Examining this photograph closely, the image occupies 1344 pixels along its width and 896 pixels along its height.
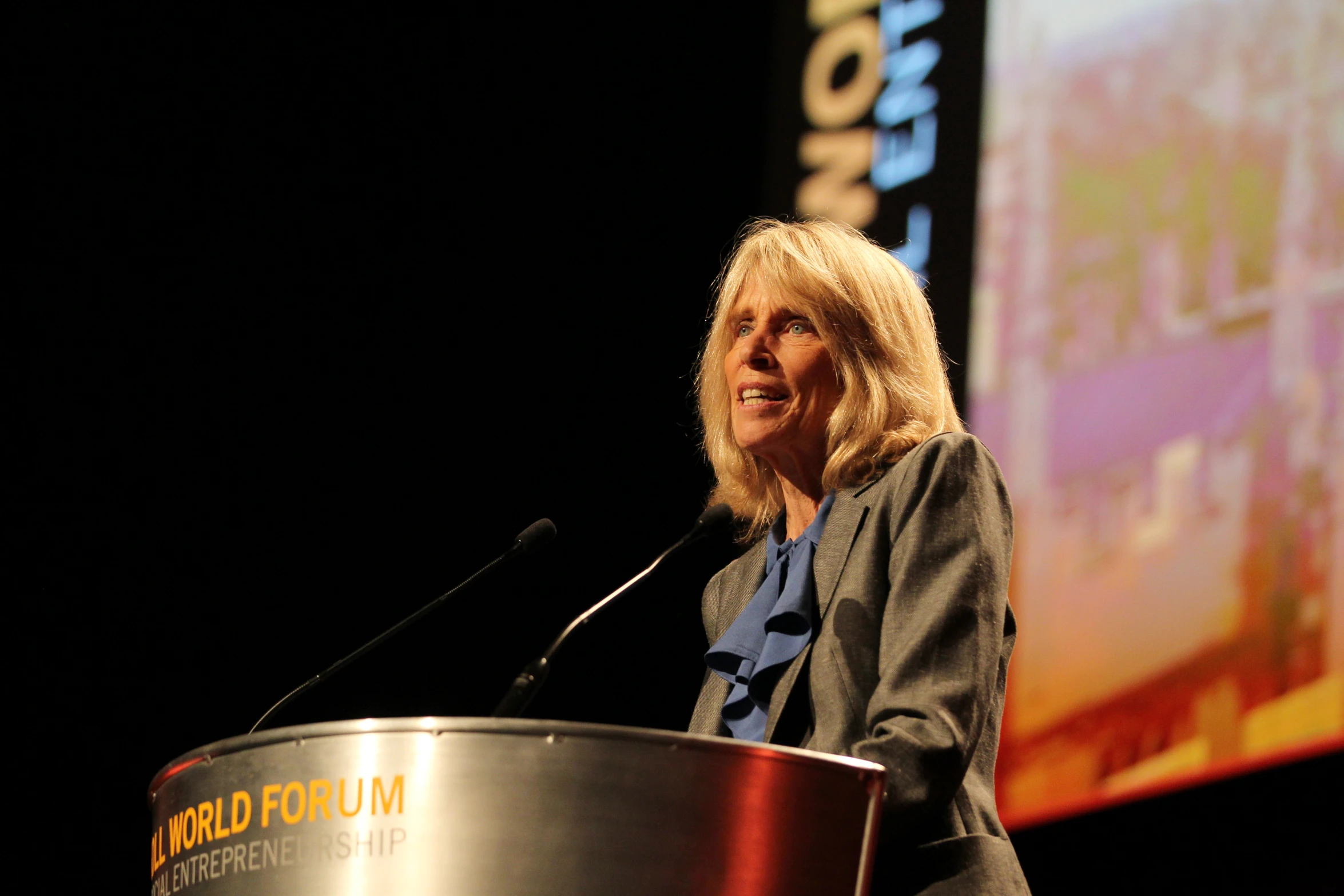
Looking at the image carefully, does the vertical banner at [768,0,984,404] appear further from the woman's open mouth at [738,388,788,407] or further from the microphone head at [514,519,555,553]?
the microphone head at [514,519,555,553]

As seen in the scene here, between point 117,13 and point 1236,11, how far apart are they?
3093 millimetres

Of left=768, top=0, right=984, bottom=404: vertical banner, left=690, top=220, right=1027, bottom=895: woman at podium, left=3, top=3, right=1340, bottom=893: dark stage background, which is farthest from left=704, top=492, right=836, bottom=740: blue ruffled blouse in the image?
left=768, top=0, right=984, bottom=404: vertical banner

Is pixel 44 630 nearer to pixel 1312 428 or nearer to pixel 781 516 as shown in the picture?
pixel 781 516

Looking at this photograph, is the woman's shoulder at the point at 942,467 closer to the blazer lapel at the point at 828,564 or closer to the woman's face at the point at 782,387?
the blazer lapel at the point at 828,564

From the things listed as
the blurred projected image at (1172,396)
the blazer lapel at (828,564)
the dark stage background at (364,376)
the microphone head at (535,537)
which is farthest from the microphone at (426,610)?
the dark stage background at (364,376)

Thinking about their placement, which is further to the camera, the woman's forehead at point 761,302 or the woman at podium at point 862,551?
the woman's forehead at point 761,302

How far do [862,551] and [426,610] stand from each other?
60 centimetres

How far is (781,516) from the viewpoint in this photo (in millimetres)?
2279

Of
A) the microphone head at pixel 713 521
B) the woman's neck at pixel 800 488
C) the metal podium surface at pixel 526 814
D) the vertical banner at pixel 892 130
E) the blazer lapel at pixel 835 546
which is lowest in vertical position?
the metal podium surface at pixel 526 814

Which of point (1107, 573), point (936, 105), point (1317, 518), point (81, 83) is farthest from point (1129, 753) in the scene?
point (81, 83)

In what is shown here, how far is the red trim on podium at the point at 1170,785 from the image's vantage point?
3.19m

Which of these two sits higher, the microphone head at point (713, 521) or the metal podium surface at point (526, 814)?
the microphone head at point (713, 521)

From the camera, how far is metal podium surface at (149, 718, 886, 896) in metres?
1.29

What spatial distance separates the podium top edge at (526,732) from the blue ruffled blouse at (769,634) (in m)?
0.51
